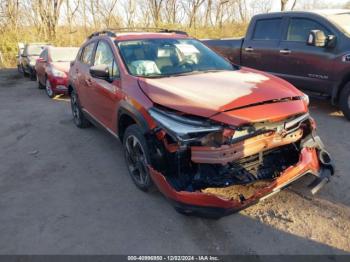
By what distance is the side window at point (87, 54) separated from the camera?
5.21 metres

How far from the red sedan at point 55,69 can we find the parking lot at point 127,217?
459cm

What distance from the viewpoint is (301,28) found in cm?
645

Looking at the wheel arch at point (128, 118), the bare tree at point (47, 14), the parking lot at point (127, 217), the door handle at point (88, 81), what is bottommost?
the parking lot at point (127, 217)

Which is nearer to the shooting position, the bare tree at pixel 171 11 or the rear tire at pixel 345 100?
the rear tire at pixel 345 100

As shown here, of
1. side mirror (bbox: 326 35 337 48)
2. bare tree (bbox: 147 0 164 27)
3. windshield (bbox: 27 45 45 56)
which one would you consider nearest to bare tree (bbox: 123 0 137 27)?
bare tree (bbox: 147 0 164 27)

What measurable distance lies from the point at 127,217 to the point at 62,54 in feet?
27.3

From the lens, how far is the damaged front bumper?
2.77 metres

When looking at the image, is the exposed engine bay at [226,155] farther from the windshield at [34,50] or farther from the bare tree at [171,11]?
the bare tree at [171,11]

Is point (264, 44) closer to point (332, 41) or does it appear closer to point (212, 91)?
point (332, 41)

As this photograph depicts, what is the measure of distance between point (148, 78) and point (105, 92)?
2.97 feet

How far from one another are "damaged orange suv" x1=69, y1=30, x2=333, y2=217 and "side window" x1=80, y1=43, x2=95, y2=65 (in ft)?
3.73

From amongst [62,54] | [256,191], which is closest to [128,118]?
[256,191]

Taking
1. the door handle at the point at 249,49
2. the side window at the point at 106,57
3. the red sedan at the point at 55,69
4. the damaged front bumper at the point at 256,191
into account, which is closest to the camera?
the damaged front bumper at the point at 256,191

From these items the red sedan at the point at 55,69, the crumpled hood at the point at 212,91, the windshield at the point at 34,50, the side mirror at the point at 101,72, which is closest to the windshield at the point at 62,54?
the red sedan at the point at 55,69
